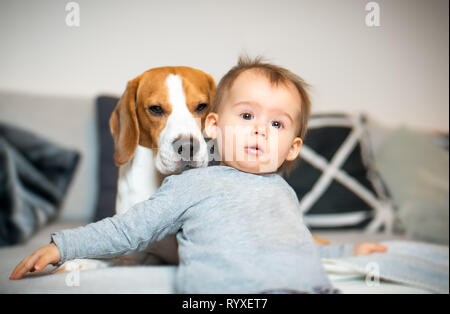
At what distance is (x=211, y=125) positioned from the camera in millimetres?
728

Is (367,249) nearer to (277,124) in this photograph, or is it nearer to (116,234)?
(277,124)

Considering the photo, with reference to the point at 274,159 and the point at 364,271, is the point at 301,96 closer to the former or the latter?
the point at 274,159

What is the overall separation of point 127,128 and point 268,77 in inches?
12.9

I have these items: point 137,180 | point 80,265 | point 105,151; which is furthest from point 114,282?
A: point 105,151

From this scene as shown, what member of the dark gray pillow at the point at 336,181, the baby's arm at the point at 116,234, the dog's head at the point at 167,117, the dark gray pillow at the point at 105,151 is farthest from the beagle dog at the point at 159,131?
the dark gray pillow at the point at 336,181

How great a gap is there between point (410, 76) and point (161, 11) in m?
0.81

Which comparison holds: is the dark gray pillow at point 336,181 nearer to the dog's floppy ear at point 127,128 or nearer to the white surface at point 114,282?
the white surface at point 114,282

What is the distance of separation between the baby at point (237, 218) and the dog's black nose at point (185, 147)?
44 mm

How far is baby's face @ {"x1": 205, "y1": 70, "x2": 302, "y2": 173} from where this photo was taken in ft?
2.08

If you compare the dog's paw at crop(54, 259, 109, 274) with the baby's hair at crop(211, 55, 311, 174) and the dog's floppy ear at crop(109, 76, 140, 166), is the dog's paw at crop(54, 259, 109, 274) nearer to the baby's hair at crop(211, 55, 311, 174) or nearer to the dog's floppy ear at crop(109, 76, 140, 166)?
the dog's floppy ear at crop(109, 76, 140, 166)

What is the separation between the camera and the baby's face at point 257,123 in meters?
0.63

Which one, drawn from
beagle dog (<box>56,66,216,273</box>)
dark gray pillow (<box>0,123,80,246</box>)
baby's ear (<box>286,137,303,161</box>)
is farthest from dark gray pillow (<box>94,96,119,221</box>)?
baby's ear (<box>286,137,303,161</box>)

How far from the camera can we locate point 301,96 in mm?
717
